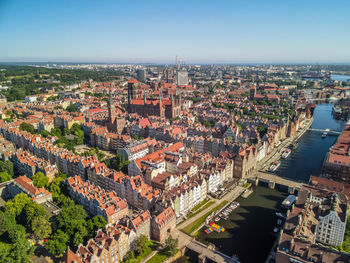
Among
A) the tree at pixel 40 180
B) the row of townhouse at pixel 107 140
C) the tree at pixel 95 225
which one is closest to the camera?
the tree at pixel 95 225

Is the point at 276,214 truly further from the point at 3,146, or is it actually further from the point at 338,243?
the point at 3,146

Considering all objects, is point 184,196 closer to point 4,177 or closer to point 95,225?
point 95,225

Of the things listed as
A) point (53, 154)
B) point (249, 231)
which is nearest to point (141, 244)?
point (249, 231)

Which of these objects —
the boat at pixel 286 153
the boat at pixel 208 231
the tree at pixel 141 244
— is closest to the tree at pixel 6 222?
the tree at pixel 141 244

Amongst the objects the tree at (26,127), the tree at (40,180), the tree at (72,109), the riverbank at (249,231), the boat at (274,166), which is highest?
the tree at (72,109)

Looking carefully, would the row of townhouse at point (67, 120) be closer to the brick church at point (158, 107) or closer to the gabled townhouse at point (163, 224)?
the brick church at point (158, 107)

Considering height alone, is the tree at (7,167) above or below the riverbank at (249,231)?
above
